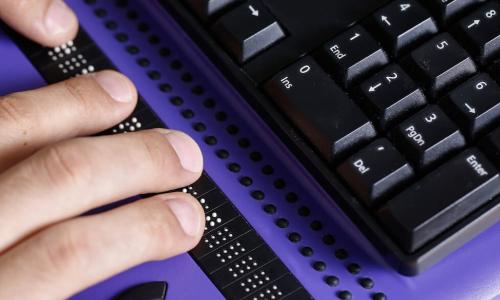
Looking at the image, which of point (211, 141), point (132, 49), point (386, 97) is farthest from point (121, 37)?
point (386, 97)

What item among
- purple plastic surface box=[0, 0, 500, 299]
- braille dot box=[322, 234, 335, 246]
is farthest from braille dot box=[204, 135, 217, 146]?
braille dot box=[322, 234, 335, 246]

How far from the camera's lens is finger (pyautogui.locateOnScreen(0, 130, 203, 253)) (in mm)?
549

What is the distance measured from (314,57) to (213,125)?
9 cm

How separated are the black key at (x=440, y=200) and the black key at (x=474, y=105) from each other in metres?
0.02

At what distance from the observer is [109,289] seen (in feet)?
1.82

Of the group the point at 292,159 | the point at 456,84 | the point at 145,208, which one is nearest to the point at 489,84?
the point at 456,84

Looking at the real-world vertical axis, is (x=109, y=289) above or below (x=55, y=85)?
below

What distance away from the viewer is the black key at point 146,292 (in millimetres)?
546

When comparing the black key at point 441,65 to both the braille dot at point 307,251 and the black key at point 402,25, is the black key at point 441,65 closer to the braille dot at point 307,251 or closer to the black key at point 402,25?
the black key at point 402,25

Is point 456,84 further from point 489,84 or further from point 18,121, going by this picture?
point 18,121

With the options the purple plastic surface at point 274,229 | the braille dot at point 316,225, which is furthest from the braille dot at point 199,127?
the braille dot at point 316,225

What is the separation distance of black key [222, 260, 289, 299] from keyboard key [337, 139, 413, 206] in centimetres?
7

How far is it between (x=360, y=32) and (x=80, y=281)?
25cm

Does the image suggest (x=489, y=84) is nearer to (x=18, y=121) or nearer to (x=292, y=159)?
(x=292, y=159)
